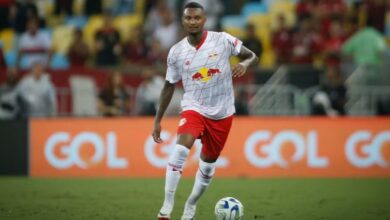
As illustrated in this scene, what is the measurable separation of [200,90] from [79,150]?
27.9 feet

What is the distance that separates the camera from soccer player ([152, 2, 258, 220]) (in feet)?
32.4

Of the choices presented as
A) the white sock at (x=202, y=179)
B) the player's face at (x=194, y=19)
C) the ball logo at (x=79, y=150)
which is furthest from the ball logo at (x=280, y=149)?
the player's face at (x=194, y=19)

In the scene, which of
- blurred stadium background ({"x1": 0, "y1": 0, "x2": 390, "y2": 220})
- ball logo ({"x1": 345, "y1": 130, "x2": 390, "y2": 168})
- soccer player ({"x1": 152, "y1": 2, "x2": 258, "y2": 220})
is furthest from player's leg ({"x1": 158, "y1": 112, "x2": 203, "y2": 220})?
ball logo ({"x1": 345, "y1": 130, "x2": 390, "y2": 168})

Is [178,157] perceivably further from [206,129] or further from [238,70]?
[238,70]

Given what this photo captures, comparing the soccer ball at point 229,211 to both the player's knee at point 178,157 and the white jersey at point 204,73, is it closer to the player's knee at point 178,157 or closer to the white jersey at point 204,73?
the player's knee at point 178,157

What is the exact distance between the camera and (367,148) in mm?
17781

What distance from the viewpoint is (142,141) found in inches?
714

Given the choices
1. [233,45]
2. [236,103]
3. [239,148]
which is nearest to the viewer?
[233,45]

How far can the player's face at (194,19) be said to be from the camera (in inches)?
388

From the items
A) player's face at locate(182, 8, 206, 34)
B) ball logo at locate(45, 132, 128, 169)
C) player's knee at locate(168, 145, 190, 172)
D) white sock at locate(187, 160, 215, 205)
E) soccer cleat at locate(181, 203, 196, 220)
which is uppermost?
player's face at locate(182, 8, 206, 34)

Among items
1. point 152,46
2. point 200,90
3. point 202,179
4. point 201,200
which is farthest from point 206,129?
point 152,46

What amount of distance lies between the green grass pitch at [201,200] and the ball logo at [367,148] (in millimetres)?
1054

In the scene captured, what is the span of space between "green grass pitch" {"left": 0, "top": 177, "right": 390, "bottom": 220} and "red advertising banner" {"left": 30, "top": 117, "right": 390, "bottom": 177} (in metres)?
0.88

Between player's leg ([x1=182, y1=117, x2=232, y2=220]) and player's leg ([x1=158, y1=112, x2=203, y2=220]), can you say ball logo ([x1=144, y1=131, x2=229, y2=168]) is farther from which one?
player's leg ([x1=158, y1=112, x2=203, y2=220])
